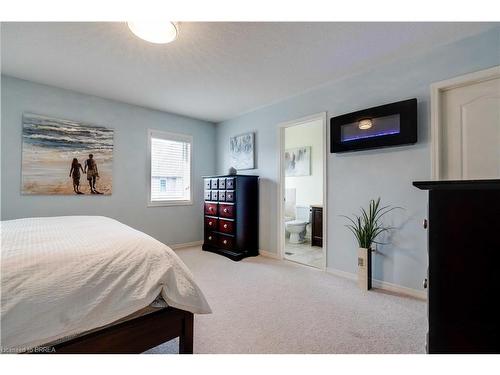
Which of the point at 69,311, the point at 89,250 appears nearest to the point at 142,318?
the point at 69,311

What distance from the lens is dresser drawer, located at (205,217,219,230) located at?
3.91 meters

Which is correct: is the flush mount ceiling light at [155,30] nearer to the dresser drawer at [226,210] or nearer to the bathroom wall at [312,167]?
the dresser drawer at [226,210]

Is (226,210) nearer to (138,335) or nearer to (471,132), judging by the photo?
(138,335)

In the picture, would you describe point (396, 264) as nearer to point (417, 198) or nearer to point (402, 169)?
point (417, 198)

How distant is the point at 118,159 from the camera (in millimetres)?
3617

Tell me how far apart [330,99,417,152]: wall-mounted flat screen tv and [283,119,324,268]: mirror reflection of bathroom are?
5.31 feet

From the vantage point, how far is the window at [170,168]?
402cm

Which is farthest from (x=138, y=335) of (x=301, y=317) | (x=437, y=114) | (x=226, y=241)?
(x=437, y=114)

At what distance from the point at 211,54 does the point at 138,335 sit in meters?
2.36

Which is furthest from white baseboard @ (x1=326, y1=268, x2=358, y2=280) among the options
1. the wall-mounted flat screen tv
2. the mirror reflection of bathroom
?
the wall-mounted flat screen tv

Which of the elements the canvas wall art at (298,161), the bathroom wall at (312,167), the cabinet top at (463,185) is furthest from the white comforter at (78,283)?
the canvas wall art at (298,161)

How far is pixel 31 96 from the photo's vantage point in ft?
9.67

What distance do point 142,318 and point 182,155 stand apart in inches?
135

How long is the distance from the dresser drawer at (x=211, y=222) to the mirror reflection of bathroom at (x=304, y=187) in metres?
1.36
